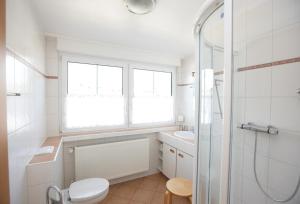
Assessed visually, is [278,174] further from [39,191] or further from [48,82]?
[48,82]

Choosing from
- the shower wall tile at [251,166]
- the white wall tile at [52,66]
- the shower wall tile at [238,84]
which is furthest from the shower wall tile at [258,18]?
the white wall tile at [52,66]

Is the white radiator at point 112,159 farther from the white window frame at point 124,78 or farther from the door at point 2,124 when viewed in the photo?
the door at point 2,124

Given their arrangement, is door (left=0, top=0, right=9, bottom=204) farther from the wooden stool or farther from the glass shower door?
the wooden stool

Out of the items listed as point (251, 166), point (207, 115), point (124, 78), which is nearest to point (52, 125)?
point (124, 78)

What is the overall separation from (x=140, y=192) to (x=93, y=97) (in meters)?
1.58

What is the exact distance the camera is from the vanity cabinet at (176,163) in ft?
6.30

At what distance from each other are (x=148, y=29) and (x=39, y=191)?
1.93m

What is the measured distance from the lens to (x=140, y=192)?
2.08 meters

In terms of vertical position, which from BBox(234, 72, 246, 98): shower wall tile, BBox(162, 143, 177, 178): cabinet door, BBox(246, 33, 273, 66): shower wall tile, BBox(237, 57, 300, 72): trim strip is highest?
BBox(246, 33, 273, 66): shower wall tile

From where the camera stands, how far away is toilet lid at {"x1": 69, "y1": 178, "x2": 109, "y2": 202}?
1.39 meters

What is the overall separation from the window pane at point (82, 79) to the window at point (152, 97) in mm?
671

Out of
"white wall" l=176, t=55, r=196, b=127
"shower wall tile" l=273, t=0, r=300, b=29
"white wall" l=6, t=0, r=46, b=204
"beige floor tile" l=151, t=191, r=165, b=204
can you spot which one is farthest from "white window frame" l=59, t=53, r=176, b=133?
"shower wall tile" l=273, t=0, r=300, b=29

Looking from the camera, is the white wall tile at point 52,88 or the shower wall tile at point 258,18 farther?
the white wall tile at point 52,88

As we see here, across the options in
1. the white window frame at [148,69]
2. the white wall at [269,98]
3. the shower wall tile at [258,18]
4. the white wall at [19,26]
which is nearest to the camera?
the white wall at [19,26]
